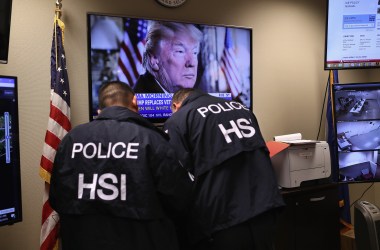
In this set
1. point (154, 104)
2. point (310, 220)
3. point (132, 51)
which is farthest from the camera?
point (310, 220)

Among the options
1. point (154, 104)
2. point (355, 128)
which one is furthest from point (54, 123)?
point (355, 128)

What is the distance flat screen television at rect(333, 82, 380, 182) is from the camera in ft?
10.1

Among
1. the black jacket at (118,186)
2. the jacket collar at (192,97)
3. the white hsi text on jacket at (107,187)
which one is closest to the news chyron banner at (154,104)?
the jacket collar at (192,97)

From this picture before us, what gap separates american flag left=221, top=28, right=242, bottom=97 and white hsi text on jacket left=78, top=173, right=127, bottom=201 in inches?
72.1

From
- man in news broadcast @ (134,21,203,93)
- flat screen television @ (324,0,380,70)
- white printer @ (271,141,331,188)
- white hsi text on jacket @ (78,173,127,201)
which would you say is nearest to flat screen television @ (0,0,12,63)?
white hsi text on jacket @ (78,173,127,201)

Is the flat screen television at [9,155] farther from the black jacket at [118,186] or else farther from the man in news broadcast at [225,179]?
the man in news broadcast at [225,179]

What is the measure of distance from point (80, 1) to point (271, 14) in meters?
1.88

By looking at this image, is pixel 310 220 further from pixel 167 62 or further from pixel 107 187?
pixel 107 187

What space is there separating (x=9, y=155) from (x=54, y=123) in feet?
2.24

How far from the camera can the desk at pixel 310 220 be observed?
9.59 feet

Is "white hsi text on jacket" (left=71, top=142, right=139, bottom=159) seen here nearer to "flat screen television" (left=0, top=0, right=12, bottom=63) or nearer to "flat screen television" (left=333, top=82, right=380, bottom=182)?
"flat screen television" (left=0, top=0, right=12, bottom=63)

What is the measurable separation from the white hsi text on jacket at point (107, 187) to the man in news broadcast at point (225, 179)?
0.42 m

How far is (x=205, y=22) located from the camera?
320 centimetres

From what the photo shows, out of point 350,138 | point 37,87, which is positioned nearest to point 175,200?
point 37,87
